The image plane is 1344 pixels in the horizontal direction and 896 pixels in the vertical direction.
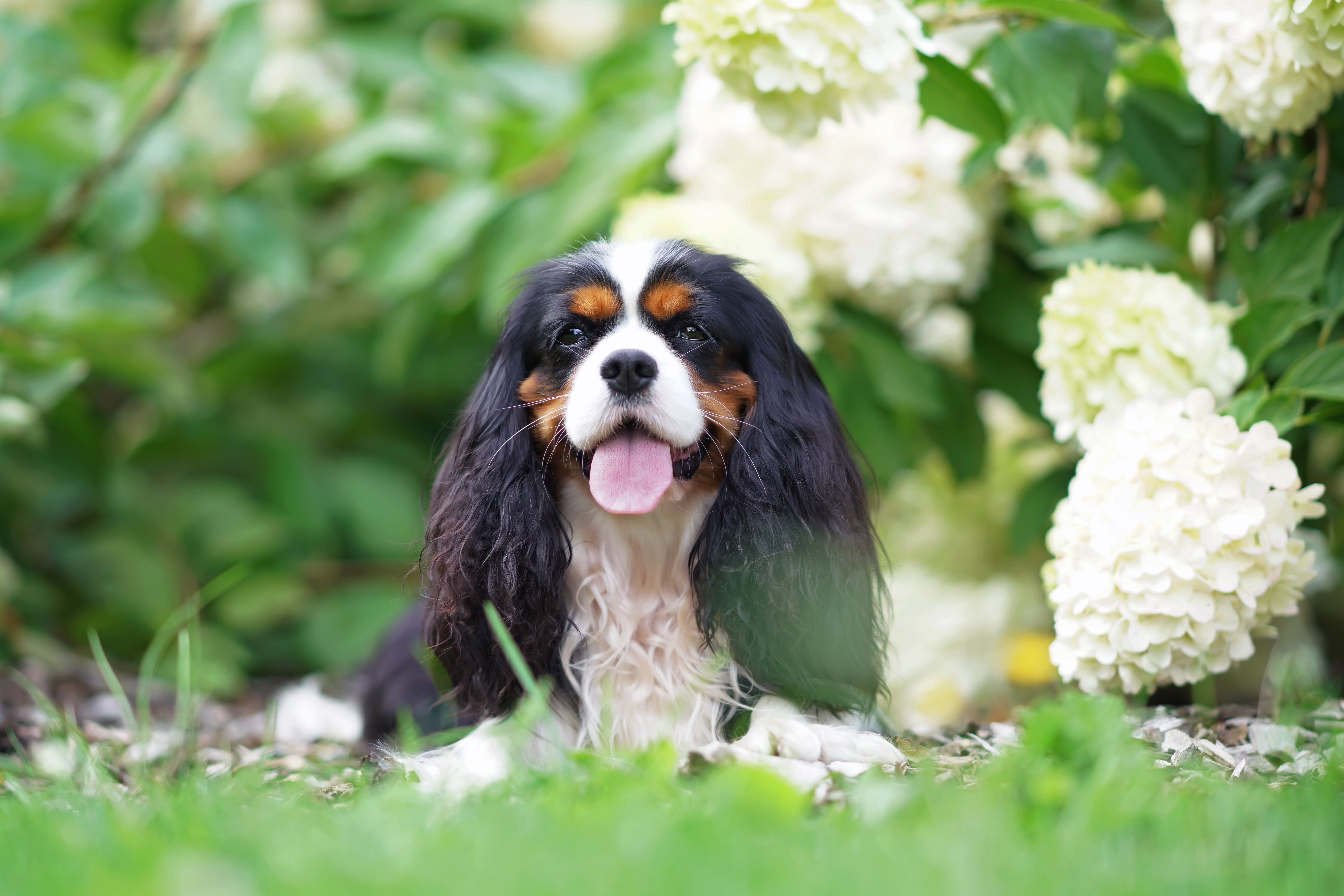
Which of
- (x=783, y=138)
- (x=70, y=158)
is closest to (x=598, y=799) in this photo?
(x=783, y=138)

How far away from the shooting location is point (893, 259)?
275 cm

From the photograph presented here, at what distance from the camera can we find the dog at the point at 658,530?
6.72 ft

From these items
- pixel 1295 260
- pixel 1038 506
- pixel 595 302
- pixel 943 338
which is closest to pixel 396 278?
pixel 595 302

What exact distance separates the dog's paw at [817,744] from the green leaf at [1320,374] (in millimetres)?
935

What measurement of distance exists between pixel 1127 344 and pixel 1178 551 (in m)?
0.44

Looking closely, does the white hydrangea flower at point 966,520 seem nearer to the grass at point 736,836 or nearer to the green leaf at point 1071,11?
the green leaf at point 1071,11

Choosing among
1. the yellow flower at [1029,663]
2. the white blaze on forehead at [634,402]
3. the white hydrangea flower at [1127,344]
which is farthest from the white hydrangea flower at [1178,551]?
the yellow flower at [1029,663]

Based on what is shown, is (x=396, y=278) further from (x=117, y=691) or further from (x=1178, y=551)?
(x=1178, y=551)

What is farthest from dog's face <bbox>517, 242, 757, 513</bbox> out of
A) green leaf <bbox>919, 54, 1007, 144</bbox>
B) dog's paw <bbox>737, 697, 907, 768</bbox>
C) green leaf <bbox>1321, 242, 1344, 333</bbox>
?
green leaf <bbox>1321, 242, 1344, 333</bbox>

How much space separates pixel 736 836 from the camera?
4.32ft

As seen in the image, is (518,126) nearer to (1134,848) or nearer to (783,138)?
(783,138)

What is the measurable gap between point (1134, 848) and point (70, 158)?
3.17m

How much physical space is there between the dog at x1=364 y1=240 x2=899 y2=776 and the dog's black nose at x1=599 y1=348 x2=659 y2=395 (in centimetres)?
2

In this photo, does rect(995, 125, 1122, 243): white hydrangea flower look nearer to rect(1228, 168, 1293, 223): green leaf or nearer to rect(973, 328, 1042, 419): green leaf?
rect(973, 328, 1042, 419): green leaf
